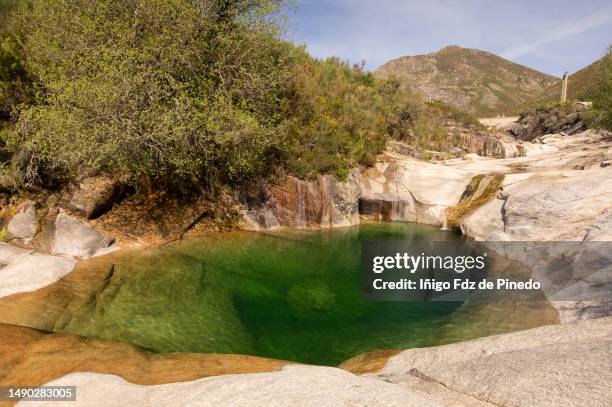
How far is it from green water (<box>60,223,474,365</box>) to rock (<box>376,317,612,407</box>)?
224 cm

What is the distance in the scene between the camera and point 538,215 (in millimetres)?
17156

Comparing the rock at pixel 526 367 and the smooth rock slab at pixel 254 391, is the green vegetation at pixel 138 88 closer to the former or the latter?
the smooth rock slab at pixel 254 391

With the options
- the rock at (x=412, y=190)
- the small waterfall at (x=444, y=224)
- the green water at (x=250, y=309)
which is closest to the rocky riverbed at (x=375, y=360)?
the green water at (x=250, y=309)

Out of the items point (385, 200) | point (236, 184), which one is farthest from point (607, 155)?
point (236, 184)

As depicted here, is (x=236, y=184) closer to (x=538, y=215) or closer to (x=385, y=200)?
(x=385, y=200)

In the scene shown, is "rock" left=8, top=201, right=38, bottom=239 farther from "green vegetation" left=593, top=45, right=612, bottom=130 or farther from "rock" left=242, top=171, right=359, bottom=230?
"green vegetation" left=593, top=45, right=612, bottom=130

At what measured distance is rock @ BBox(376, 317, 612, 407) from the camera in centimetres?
529

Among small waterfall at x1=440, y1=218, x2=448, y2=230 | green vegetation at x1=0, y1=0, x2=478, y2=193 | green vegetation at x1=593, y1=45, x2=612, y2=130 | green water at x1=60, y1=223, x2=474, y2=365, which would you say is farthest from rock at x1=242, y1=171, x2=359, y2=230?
green vegetation at x1=593, y1=45, x2=612, y2=130

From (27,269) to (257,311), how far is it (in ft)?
27.7

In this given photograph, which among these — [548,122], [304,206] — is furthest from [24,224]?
[548,122]

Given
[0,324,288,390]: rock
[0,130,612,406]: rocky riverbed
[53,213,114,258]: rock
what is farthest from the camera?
[53,213,114,258]: rock

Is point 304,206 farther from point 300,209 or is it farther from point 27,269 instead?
point 27,269

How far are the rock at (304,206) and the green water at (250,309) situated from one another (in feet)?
17.7

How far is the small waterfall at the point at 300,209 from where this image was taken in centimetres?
2365
